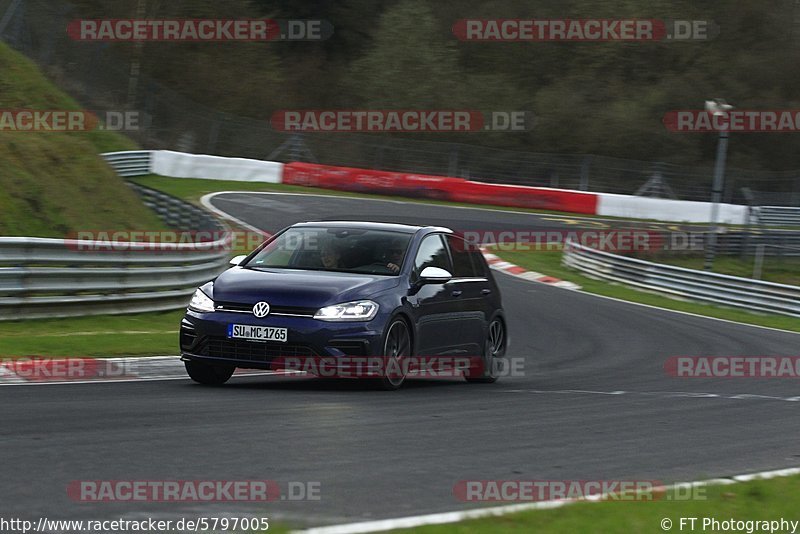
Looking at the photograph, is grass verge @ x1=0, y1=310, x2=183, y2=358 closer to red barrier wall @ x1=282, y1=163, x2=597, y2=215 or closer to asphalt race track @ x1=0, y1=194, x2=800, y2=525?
asphalt race track @ x1=0, y1=194, x2=800, y2=525

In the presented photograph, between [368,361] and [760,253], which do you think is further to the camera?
[760,253]

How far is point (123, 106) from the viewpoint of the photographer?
148 feet

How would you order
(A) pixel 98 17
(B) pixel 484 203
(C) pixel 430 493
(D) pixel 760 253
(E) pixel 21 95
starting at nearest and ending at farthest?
(C) pixel 430 493
(E) pixel 21 95
(D) pixel 760 253
(B) pixel 484 203
(A) pixel 98 17

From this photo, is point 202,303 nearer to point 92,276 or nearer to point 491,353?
point 491,353

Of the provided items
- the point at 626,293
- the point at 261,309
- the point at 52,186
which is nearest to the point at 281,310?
the point at 261,309

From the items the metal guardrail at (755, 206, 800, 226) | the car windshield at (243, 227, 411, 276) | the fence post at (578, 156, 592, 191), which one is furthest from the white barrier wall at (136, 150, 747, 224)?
the car windshield at (243, 227, 411, 276)

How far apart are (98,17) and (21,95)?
2851 centimetres

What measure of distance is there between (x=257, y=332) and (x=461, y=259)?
9.44 feet

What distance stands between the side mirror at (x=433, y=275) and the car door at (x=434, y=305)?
0.06m

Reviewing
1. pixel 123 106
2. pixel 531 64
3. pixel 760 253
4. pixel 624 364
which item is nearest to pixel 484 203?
pixel 760 253

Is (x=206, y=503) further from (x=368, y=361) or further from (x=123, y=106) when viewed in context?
(x=123, y=106)

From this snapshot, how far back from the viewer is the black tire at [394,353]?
10.2m

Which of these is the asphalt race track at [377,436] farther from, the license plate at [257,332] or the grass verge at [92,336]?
the grass verge at [92,336]

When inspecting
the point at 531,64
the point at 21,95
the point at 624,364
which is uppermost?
the point at 531,64
